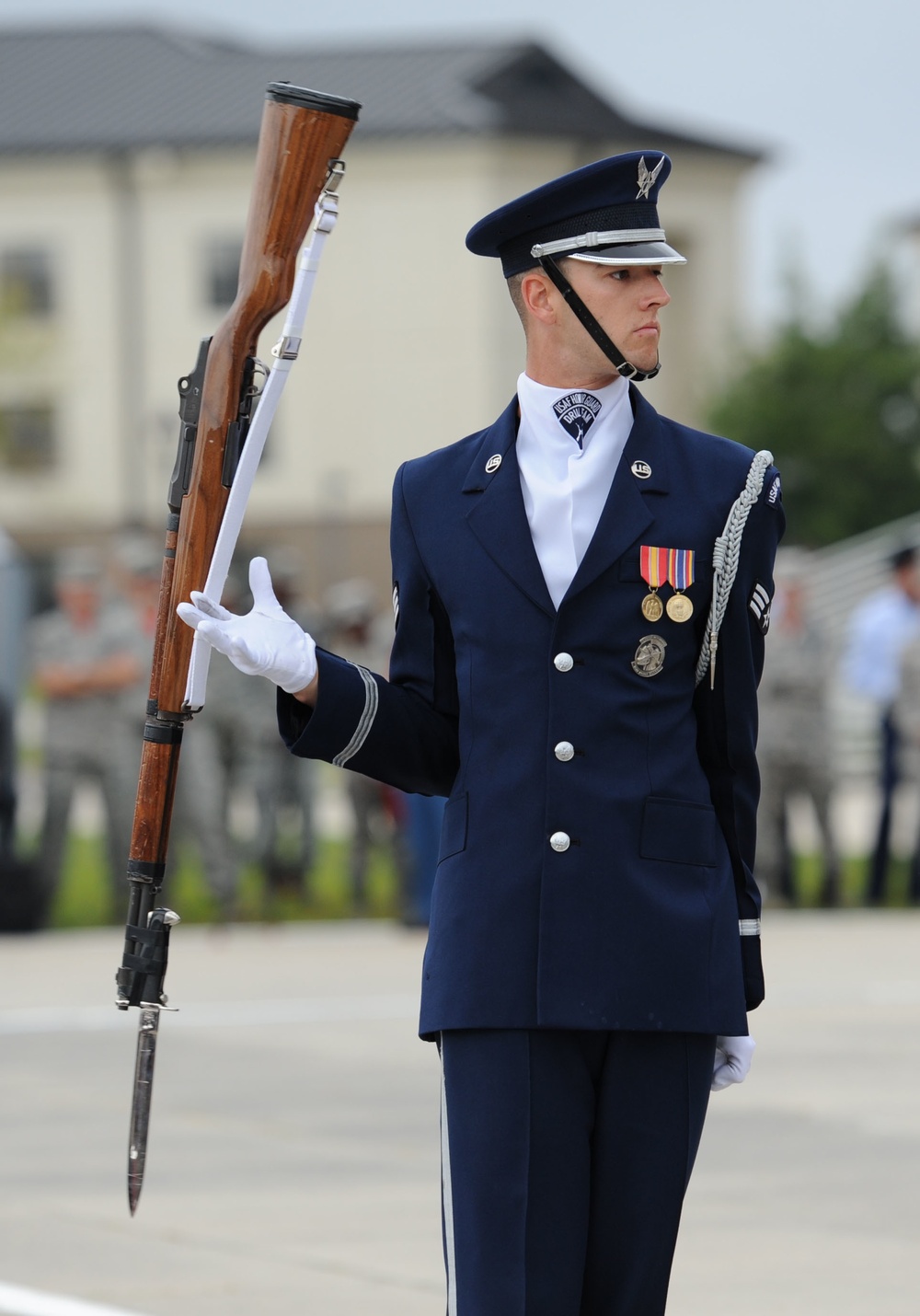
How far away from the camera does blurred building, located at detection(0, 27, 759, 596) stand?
145ft

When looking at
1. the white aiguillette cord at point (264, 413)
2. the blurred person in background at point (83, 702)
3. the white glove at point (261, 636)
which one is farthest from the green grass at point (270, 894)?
the white glove at point (261, 636)

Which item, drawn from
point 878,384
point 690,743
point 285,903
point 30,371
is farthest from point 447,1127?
point 30,371

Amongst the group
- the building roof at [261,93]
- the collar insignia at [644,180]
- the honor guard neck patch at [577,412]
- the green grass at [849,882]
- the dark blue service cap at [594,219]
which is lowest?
the green grass at [849,882]

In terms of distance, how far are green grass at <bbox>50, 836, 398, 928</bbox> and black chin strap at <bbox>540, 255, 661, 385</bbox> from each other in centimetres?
969

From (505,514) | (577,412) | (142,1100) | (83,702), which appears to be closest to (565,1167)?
(142,1100)

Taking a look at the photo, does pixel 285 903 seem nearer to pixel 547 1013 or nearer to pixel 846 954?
pixel 846 954

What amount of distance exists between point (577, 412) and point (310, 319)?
40189 millimetres

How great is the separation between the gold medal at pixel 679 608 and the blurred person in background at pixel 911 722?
33.5 feet

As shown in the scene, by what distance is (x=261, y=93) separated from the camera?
157 feet

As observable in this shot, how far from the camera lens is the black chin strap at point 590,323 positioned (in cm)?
366

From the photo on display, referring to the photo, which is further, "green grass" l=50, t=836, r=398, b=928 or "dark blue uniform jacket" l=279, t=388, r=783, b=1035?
"green grass" l=50, t=836, r=398, b=928

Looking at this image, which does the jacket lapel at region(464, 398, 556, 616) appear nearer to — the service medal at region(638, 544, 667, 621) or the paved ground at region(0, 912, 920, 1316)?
the service medal at region(638, 544, 667, 621)

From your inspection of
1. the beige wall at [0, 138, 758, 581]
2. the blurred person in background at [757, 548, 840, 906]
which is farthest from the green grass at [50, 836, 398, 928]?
the beige wall at [0, 138, 758, 581]

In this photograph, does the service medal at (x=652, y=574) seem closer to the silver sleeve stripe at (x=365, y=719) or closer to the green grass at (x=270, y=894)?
the silver sleeve stripe at (x=365, y=719)
